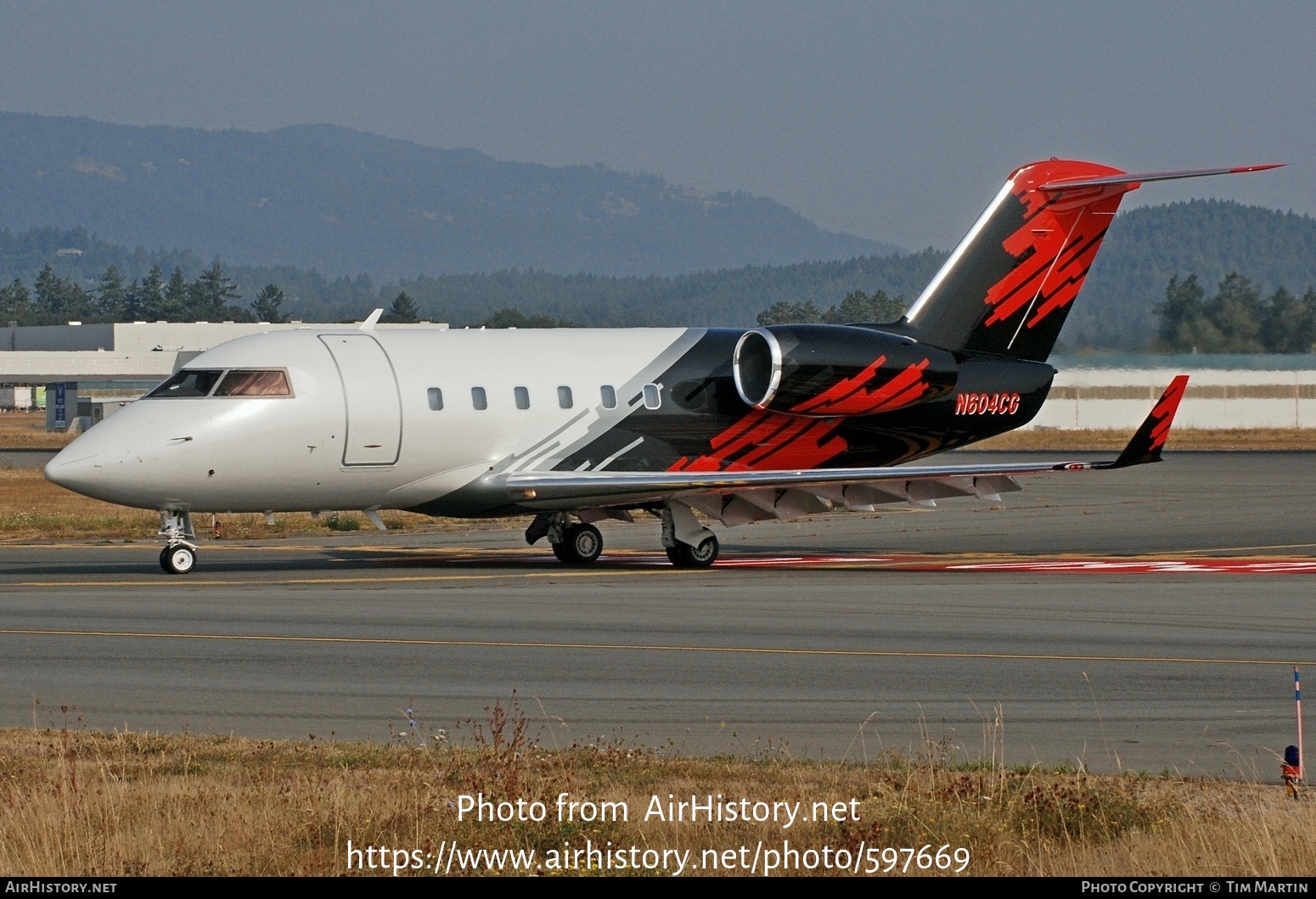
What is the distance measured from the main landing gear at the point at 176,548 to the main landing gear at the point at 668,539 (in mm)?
5726

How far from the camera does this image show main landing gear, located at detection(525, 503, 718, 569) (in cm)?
2739

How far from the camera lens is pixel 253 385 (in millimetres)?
25094

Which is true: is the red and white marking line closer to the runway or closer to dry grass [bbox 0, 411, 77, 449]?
the runway

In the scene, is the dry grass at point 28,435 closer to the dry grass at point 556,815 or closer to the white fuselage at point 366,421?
the white fuselage at point 366,421

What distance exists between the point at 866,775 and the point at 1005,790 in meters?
1.13

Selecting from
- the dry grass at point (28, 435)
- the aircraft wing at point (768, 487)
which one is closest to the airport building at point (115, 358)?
the dry grass at point (28, 435)

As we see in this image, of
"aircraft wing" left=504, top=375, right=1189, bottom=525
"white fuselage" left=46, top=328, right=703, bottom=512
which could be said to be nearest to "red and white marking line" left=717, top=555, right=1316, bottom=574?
"aircraft wing" left=504, top=375, right=1189, bottom=525

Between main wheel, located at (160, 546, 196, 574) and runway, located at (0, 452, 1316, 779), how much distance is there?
22.2 inches

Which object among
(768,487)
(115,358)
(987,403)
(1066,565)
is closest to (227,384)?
(768,487)

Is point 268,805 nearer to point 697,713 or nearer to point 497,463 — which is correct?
point 697,713

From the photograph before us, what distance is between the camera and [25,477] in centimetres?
5888

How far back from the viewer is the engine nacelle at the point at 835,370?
2694 cm

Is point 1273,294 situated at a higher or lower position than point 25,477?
higher
